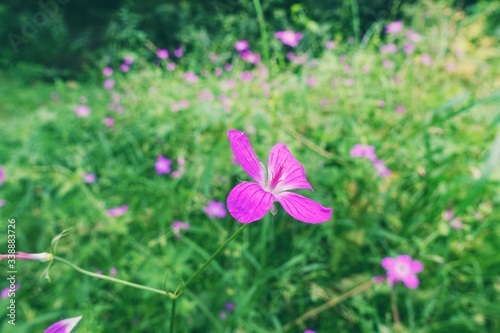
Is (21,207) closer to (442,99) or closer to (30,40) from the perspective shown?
(442,99)

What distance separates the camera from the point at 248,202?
41 cm

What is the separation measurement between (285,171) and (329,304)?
2.68 feet

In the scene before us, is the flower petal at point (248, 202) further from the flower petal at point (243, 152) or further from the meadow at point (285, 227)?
the meadow at point (285, 227)

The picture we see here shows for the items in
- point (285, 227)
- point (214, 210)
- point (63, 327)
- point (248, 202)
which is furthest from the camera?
point (285, 227)

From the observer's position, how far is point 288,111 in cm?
199

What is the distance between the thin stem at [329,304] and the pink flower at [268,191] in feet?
2.49

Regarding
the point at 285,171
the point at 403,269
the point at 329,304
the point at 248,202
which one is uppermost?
the point at 403,269

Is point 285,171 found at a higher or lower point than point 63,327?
higher

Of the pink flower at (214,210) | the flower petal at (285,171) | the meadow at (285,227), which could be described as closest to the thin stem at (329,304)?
the meadow at (285,227)

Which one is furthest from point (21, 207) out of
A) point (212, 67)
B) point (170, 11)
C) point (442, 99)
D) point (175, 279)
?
point (170, 11)

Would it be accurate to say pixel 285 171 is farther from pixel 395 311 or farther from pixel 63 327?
pixel 395 311

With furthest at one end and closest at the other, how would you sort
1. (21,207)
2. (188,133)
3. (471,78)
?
(471,78)
(188,133)
(21,207)

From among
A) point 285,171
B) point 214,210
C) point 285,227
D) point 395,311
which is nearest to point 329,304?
point 395,311

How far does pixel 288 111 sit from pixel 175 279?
3.66ft
